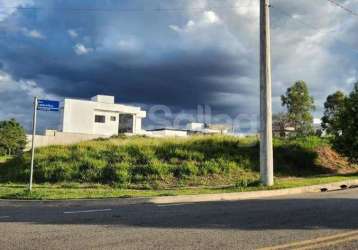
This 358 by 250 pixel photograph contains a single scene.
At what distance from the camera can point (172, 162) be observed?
961 inches

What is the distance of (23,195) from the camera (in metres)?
15.9

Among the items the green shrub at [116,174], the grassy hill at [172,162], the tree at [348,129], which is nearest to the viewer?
the green shrub at [116,174]

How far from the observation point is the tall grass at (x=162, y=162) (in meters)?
22.6

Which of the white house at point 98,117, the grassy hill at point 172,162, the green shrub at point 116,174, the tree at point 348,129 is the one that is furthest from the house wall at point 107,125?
the tree at point 348,129

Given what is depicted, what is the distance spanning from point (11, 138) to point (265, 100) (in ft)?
234

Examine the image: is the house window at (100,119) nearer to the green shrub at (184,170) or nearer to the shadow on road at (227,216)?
the green shrub at (184,170)

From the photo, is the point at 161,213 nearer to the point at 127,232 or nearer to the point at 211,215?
the point at 211,215

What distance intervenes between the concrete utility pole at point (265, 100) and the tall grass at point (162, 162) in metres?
1.54

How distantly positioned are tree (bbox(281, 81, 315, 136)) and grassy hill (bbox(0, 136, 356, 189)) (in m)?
22.9

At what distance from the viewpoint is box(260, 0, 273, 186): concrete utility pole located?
18.5m

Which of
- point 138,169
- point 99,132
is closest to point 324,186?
point 138,169

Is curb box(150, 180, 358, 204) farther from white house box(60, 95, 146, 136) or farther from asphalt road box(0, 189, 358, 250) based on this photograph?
white house box(60, 95, 146, 136)

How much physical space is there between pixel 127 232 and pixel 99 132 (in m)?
74.5

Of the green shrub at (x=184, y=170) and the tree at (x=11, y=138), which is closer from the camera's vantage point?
the green shrub at (x=184, y=170)
